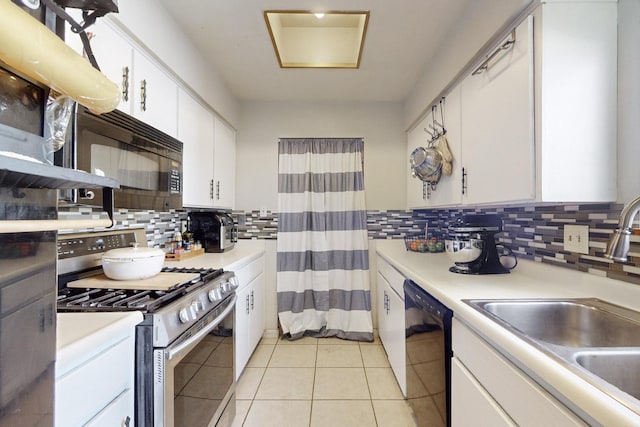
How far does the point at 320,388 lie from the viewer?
6.51ft

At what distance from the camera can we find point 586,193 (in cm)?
106

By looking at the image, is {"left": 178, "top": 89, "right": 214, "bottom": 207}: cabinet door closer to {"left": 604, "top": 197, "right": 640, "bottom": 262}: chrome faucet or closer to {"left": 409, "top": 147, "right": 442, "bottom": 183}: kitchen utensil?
{"left": 409, "top": 147, "right": 442, "bottom": 183}: kitchen utensil

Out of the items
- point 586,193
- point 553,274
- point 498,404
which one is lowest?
point 498,404

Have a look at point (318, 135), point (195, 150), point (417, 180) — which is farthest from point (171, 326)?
point (318, 135)

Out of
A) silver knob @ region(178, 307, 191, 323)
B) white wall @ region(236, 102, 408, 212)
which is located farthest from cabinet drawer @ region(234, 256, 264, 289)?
silver knob @ region(178, 307, 191, 323)

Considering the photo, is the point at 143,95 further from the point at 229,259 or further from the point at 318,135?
the point at 318,135

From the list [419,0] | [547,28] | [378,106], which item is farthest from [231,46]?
[547,28]

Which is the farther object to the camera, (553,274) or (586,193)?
(553,274)

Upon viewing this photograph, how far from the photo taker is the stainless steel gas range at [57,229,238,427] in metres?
0.97

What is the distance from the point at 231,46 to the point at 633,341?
2451 millimetres

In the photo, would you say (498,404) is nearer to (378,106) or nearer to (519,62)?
(519,62)

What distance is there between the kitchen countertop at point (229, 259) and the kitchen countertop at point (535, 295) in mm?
1110

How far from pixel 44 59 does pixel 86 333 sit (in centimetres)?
65

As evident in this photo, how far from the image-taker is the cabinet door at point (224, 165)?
2377 mm
